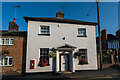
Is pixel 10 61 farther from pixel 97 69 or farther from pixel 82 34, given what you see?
pixel 97 69

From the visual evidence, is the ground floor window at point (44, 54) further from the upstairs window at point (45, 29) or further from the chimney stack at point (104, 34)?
the chimney stack at point (104, 34)

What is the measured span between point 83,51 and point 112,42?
735 inches

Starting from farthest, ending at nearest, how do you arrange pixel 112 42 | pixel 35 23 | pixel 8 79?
1. pixel 112 42
2. pixel 35 23
3. pixel 8 79

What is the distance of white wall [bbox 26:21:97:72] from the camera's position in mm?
8695

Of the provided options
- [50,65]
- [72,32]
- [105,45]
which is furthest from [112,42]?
[50,65]

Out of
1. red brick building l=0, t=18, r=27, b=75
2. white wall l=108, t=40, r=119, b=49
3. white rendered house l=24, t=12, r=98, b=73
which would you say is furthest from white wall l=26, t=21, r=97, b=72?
white wall l=108, t=40, r=119, b=49

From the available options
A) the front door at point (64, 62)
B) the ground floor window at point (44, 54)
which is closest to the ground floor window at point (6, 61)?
the ground floor window at point (44, 54)

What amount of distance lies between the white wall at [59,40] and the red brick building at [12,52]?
699 millimetres

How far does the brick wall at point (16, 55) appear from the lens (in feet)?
27.2

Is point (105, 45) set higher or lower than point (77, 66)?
higher

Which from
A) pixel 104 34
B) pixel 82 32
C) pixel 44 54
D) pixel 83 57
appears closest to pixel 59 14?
pixel 82 32

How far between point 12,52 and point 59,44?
17.1ft

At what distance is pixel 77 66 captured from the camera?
9305 millimetres

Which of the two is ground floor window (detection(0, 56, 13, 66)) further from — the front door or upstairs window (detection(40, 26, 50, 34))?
the front door
